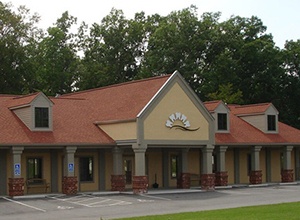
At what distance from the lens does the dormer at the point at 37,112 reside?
1463 inches

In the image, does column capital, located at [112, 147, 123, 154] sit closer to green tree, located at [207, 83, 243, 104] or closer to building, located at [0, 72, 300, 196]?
building, located at [0, 72, 300, 196]

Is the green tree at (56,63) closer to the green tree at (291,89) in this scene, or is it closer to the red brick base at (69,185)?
the green tree at (291,89)

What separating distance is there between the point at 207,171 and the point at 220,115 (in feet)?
19.9

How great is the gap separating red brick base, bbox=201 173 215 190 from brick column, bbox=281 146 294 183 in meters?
9.31

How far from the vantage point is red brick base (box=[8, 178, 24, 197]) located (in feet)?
114

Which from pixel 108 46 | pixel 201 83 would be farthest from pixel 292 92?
pixel 108 46

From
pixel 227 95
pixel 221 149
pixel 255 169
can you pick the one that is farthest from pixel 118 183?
pixel 227 95

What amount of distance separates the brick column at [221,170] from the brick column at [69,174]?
10860mm

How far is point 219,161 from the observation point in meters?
43.7

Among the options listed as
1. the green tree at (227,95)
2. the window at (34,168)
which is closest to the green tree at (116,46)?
the green tree at (227,95)

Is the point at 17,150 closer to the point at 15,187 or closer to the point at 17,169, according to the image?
the point at 17,169

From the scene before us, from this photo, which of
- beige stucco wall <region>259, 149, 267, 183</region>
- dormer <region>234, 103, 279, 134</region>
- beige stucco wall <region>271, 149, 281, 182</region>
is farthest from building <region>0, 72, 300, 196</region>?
beige stucco wall <region>271, 149, 281, 182</region>

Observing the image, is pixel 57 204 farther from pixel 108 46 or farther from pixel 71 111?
pixel 108 46

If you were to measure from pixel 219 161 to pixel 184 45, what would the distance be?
1099 inches
